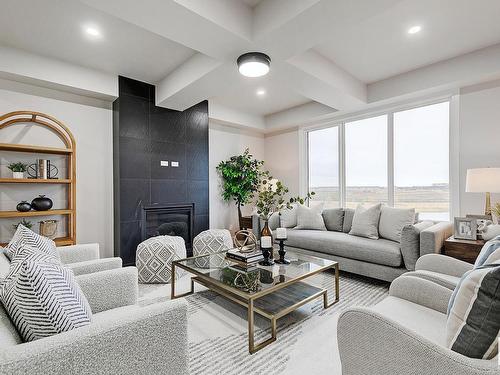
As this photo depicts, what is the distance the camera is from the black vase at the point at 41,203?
301cm

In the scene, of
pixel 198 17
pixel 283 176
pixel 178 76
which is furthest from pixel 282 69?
pixel 283 176

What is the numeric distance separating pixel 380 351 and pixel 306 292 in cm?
134

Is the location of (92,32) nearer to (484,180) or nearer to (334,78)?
(334,78)

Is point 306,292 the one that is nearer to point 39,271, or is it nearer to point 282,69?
point 39,271

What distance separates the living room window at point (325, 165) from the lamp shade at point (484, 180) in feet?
7.22

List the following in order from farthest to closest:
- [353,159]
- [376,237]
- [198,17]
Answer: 1. [353,159]
2. [376,237]
3. [198,17]

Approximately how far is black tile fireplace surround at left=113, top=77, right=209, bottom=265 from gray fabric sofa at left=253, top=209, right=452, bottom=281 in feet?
5.96

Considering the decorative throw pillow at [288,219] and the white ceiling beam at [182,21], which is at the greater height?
the white ceiling beam at [182,21]

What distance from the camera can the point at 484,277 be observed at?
0.85m

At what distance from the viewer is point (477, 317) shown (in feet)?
2.77

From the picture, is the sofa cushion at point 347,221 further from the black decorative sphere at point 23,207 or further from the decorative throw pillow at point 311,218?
the black decorative sphere at point 23,207

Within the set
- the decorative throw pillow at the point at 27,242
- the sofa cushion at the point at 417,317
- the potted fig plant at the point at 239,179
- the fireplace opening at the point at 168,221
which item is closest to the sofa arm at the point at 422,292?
the sofa cushion at the point at 417,317

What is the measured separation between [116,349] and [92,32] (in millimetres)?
2816

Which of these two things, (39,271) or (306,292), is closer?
(39,271)
